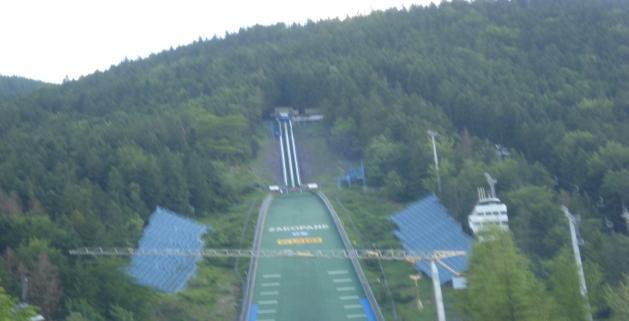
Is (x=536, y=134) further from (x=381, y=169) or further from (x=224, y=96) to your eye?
(x=224, y=96)

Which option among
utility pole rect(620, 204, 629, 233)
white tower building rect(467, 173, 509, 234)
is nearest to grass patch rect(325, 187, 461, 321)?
white tower building rect(467, 173, 509, 234)

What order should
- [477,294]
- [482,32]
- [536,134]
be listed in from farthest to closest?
[482,32], [536,134], [477,294]

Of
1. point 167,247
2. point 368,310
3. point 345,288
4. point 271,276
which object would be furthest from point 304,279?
point 167,247

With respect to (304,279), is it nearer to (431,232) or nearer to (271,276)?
(271,276)

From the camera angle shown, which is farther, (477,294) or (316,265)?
(316,265)

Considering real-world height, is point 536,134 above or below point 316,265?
above

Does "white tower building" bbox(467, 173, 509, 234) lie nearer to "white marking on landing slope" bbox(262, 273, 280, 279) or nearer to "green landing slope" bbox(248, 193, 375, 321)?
"green landing slope" bbox(248, 193, 375, 321)

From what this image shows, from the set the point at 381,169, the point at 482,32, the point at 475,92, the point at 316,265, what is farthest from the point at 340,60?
the point at 316,265
